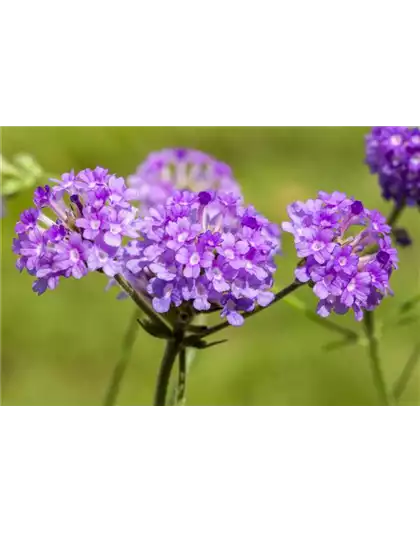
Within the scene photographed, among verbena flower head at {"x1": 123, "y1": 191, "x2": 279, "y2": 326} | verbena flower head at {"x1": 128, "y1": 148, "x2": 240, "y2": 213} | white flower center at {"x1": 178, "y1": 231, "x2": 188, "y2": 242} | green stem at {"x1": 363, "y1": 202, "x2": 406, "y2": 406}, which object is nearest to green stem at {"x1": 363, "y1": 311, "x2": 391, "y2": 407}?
green stem at {"x1": 363, "y1": 202, "x2": 406, "y2": 406}

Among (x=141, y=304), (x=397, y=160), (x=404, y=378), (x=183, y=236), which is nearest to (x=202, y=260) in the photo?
(x=183, y=236)

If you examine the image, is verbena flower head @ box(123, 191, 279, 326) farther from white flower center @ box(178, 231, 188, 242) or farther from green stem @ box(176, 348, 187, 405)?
green stem @ box(176, 348, 187, 405)

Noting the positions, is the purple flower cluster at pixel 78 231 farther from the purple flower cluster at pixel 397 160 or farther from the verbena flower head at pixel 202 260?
the purple flower cluster at pixel 397 160

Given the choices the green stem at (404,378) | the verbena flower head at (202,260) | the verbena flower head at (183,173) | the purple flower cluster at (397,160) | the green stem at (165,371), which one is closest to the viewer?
the verbena flower head at (202,260)

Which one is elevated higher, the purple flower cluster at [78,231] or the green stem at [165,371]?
the purple flower cluster at [78,231]

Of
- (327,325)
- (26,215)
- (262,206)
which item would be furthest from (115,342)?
(26,215)

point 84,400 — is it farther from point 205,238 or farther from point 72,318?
point 205,238

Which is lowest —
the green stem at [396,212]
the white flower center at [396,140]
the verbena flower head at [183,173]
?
the verbena flower head at [183,173]

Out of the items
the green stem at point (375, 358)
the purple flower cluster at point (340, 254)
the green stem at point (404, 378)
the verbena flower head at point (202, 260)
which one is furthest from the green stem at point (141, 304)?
the green stem at point (404, 378)

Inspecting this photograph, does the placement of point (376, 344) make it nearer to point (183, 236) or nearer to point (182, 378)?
point (182, 378)
